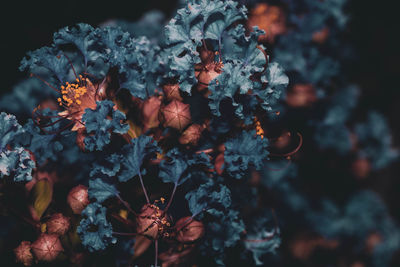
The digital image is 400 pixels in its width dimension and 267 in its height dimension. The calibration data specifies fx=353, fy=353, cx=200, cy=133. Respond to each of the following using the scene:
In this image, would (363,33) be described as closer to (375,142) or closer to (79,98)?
(375,142)

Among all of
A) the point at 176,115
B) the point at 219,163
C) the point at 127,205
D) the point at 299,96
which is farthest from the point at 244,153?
the point at 299,96

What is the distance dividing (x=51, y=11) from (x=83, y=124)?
1.52 meters

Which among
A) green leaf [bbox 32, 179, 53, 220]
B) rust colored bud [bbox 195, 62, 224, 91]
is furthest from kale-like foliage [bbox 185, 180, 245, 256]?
green leaf [bbox 32, 179, 53, 220]

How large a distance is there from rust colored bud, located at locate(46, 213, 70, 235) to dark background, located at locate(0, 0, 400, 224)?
4.60ft

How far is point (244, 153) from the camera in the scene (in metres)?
0.84

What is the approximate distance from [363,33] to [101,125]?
87.4 inches

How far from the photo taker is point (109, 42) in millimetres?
851

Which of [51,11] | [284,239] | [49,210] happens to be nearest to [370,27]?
[284,239]

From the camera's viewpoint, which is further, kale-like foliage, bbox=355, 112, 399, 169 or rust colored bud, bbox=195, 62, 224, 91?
kale-like foliage, bbox=355, 112, 399, 169

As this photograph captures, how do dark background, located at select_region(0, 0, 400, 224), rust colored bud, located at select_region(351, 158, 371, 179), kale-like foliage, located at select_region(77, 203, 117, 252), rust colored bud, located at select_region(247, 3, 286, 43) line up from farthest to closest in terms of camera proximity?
1. dark background, located at select_region(0, 0, 400, 224)
2. rust colored bud, located at select_region(351, 158, 371, 179)
3. rust colored bud, located at select_region(247, 3, 286, 43)
4. kale-like foliage, located at select_region(77, 203, 117, 252)

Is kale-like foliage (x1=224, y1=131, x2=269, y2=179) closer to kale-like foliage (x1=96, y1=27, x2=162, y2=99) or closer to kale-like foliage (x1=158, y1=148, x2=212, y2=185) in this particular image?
kale-like foliage (x1=158, y1=148, x2=212, y2=185)

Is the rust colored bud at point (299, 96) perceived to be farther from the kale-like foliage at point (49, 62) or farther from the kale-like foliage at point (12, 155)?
the kale-like foliage at point (12, 155)

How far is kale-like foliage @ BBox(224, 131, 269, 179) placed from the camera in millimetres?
830

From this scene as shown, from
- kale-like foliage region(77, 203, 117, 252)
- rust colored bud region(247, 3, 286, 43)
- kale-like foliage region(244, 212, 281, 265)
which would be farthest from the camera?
rust colored bud region(247, 3, 286, 43)
